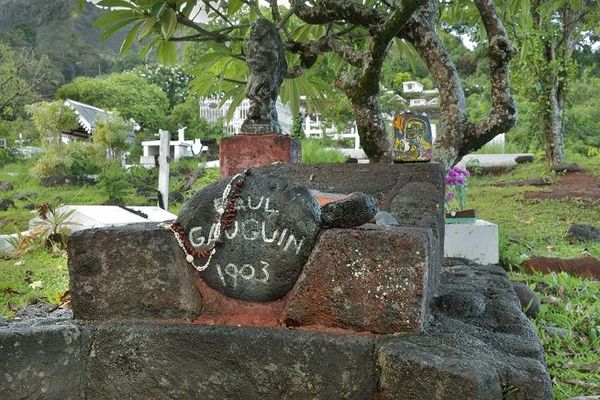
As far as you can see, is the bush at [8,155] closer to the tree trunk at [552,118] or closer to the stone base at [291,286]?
the tree trunk at [552,118]

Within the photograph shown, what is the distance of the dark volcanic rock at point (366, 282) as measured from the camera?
1584mm

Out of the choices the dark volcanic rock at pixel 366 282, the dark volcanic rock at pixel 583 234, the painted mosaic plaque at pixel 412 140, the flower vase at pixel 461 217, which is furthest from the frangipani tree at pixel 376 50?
the dark volcanic rock at pixel 583 234

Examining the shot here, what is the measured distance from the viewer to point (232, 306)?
176 centimetres

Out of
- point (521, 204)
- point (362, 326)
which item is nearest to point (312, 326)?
point (362, 326)

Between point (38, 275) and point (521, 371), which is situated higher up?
point (521, 371)

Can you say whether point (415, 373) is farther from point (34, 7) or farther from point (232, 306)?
point (34, 7)

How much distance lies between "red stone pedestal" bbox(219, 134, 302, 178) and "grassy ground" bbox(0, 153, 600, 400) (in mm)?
1756

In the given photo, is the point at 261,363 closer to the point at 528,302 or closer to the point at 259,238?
the point at 259,238

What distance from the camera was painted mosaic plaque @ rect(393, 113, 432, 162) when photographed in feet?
9.77

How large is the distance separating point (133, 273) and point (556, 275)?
381 cm

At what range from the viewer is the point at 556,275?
4449 mm

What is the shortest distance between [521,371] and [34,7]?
7940cm

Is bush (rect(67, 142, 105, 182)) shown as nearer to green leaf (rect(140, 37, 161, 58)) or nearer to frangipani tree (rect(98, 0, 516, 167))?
green leaf (rect(140, 37, 161, 58))

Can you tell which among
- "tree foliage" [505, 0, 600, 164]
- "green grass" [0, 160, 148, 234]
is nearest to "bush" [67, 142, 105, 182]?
"green grass" [0, 160, 148, 234]
